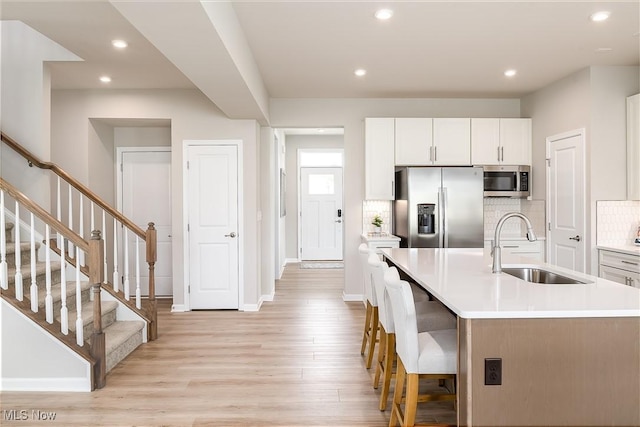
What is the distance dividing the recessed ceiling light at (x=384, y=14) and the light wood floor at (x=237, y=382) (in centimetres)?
265

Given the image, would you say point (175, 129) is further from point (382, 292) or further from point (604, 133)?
point (604, 133)

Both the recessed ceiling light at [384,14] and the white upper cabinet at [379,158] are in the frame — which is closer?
the recessed ceiling light at [384,14]

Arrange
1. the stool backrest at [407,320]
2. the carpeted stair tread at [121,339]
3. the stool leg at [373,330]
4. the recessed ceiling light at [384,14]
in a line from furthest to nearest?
the carpeted stair tread at [121,339], the stool leg at [373,330], the recessed ceiling light at [384,14], the stool backrest at [407,320]

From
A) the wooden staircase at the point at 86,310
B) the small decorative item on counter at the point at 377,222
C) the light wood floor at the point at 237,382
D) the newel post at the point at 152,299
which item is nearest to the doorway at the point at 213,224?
the light wood floor at the point at 237,382

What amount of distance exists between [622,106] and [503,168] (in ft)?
4.57

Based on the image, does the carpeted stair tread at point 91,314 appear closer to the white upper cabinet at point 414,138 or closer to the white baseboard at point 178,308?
the white baseboard at point 178,308

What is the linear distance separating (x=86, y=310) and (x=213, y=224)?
1.84 meters

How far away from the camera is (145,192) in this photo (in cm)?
590

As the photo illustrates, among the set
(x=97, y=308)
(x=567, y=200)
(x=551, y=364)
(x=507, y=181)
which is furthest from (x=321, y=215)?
(x=551, y=364)

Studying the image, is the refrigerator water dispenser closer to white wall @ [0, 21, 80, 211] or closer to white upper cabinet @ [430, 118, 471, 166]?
white upper cabinet @ [430, 118, 471, 166]

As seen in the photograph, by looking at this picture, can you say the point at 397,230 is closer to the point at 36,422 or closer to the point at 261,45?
the point at 261,45

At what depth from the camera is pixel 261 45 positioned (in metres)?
3.79

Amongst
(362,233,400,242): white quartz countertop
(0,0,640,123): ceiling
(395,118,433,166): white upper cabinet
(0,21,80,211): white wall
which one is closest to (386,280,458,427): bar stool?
(0,0,640,123): ceiling

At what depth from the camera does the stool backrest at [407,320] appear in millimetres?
2047
